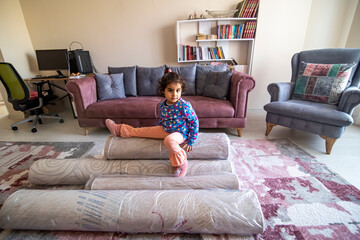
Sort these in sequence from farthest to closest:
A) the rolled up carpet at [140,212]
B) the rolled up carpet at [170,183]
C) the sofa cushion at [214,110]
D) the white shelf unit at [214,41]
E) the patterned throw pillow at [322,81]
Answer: the white shelf unit at [214,41] → the sofa cushion at [214,110] → the patterned throw pillow at [322,81] → the rolled up carpet at [170,183] → the rolled up carpet at [140,212]

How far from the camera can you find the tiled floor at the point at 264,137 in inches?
63.9

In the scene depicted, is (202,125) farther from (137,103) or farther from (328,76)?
(328,76)

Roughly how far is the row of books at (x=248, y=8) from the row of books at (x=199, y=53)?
0.61 m

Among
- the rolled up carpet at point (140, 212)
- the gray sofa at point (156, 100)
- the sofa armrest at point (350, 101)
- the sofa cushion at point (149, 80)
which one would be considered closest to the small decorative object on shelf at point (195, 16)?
the gray sofa at point (156, 100)

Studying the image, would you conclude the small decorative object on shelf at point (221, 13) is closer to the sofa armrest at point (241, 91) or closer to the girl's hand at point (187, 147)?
the sofa armrest at point (241, 91)

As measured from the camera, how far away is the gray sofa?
2145 millimetres

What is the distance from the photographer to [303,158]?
172cm

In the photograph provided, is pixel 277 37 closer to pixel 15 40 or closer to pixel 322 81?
pixel 322 81

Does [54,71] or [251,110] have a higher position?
[54,71]

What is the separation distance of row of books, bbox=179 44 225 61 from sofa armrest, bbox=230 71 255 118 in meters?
1.00

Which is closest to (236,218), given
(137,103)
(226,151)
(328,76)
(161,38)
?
(226,151)

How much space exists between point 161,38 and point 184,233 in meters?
3.04

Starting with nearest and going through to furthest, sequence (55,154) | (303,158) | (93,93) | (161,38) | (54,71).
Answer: (303,158)
(55,154)
(93,93)
(161,38)
(54,71)

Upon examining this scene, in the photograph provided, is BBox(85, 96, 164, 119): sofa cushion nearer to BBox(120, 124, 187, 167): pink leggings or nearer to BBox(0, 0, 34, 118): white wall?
BBox(120, 124, 187, 167): pink leggings
